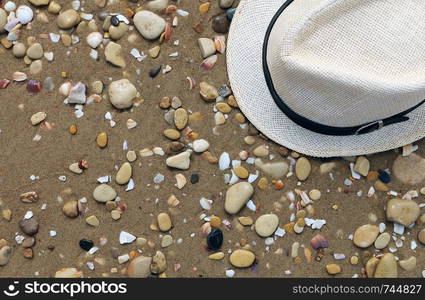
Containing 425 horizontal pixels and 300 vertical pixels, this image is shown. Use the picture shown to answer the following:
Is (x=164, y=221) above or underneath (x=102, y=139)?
underneath

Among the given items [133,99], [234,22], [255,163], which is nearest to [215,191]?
[255,163]

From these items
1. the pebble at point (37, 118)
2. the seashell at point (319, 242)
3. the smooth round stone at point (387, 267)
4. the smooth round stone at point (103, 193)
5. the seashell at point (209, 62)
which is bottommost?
the smooth round stone at point (387, 267)

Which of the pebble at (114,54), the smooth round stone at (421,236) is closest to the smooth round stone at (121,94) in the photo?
the pebble at (114,54)

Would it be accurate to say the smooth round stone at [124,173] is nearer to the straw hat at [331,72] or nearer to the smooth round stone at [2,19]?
the straw hat at [331,72]

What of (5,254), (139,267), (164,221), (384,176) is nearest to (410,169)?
(384,176)

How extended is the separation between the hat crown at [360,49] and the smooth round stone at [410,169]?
0.99ft

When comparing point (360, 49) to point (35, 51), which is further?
point (35, 51)

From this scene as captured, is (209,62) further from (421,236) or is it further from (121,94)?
(421,236)

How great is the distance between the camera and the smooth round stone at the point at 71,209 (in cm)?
148

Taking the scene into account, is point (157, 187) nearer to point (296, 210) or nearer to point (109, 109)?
point (109, 109)

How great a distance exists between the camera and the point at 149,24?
150cm

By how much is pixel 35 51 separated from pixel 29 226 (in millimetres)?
493

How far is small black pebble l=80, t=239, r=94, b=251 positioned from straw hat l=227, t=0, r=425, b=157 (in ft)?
1.86

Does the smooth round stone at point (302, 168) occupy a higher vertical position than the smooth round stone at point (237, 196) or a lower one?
higher
